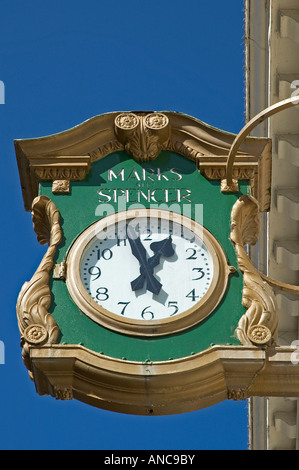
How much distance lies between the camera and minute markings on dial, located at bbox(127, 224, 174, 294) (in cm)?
1473

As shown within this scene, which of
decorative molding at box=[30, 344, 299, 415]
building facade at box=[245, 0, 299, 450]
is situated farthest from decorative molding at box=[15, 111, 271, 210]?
building facade at box=[245, 0, 299, 450]

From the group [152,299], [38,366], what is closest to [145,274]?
[152,299]

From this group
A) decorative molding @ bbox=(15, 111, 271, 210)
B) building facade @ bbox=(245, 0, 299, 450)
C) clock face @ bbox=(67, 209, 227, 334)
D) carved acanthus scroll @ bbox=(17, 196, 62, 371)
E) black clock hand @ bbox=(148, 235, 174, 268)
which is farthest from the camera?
building facade @ bbox=(245, 0, 299, 450)

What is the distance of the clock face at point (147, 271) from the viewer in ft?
47.8

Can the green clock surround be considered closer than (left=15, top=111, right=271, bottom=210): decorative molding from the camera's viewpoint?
Yes

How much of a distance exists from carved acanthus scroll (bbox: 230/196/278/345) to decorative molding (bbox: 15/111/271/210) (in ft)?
1.16

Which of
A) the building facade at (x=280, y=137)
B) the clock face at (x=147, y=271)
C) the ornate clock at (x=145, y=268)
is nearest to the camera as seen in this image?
the ornate clock at (x=145, y=268)

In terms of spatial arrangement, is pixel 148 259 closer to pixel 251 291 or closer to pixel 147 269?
pixel 147 269

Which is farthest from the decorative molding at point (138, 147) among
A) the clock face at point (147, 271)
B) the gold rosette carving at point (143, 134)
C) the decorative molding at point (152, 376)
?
the decorative molding at point (152, 376)

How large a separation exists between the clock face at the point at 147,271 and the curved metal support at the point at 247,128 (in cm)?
55

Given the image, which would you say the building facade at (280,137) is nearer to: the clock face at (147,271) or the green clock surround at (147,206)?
the green clock surround at (147,206)

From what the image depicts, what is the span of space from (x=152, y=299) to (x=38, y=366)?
1113 mm

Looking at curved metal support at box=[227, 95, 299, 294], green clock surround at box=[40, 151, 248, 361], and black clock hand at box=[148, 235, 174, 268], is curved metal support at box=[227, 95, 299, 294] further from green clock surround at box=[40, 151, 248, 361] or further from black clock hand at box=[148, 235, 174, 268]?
black clock hand at box=[148, 235, 174, 268]
